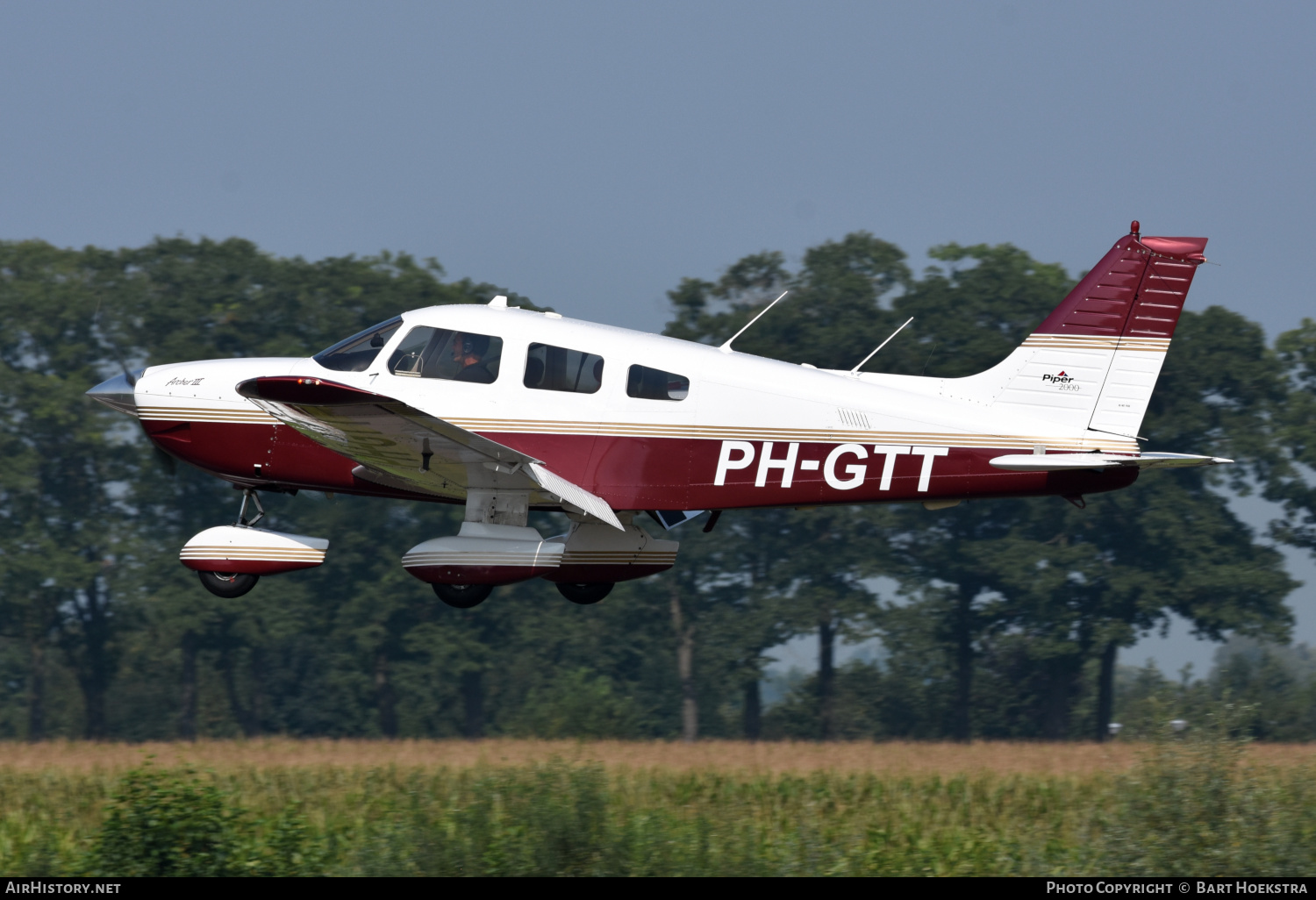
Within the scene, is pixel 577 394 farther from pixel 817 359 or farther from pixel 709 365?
pixel 817 359

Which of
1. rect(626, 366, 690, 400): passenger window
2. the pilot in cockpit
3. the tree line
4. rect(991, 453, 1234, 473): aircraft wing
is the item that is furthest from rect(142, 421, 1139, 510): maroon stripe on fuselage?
the tree line

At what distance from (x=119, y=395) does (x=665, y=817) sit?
6.52m

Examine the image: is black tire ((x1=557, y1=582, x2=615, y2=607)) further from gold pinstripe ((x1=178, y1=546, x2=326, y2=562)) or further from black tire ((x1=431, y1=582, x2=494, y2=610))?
gold pinstripe ((x1=178, y1=546, x2=326, y2=562))

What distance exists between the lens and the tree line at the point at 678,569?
3703 centimetres

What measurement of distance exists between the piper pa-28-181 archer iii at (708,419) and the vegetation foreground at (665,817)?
2.29 metres

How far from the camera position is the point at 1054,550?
36781 mm

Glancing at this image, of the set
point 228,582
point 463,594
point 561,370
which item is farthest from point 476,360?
point 228,582

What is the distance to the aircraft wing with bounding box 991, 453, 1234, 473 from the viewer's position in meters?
11.2

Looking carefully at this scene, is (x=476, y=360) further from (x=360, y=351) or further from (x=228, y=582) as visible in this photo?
(x=228, y=582)

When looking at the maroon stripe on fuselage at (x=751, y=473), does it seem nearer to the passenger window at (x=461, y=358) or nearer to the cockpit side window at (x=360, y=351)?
the passenger window at (x=461, y=358)

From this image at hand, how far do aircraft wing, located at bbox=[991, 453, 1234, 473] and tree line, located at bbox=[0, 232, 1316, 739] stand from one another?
24.8m

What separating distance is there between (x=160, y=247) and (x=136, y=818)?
110ft

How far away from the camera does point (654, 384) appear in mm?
11680

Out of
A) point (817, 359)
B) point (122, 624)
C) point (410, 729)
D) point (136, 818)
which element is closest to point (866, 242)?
point (817, 359)
